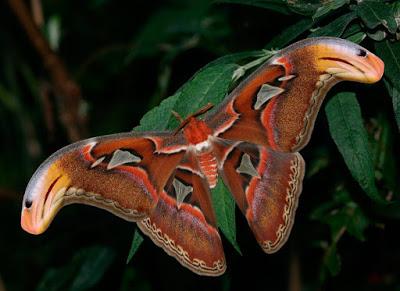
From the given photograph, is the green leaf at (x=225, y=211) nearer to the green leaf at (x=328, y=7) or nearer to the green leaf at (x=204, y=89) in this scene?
the green leaf at (x=204, y=89)

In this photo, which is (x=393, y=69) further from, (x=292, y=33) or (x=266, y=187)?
(x=266, y=187)

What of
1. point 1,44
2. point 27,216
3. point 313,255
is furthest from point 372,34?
point 1,44

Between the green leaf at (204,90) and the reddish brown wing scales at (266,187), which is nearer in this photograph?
the green leaf at (204,90)

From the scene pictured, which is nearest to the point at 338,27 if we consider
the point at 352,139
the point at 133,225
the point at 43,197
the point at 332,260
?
the point at 352,139

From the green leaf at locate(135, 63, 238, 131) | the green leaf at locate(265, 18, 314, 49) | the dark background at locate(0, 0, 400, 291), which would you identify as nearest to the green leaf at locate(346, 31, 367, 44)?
the dark background at locate(0, 0, 400, 291)

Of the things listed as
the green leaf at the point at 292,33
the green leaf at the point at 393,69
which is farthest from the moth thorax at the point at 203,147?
the green leaf at the point at 393,69

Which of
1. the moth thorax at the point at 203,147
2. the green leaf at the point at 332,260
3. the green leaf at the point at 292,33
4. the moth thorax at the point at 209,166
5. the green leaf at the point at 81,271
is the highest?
the green leaf at the point at 292,33
